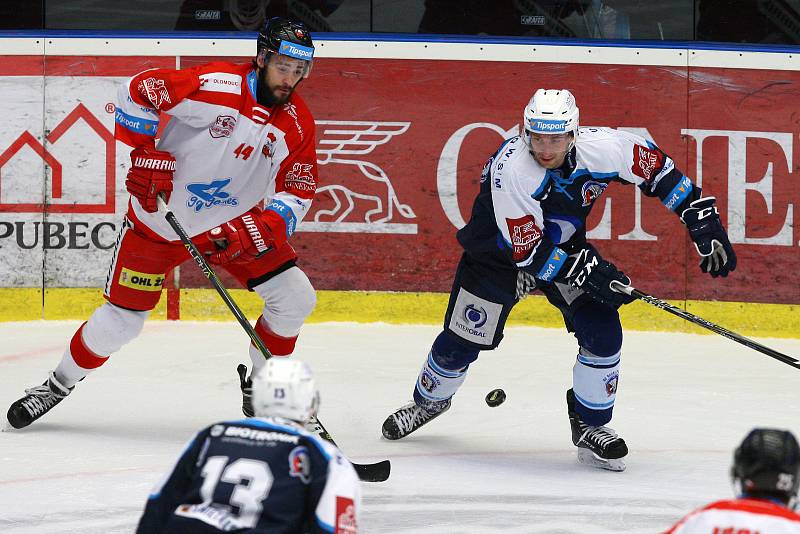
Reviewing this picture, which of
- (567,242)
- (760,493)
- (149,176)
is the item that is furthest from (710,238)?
(760,493)

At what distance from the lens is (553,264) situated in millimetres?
3730

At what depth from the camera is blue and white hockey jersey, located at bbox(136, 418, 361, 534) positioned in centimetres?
208

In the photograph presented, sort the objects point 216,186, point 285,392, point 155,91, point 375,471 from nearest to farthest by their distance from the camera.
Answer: point 285,392 < point 375,471 < point 155,91 < point 216,186

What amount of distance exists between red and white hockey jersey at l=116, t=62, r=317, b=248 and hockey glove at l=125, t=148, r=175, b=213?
0.07 metres

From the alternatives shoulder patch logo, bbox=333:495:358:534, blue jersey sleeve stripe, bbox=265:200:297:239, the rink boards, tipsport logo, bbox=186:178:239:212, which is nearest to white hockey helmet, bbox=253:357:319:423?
shoulder patch logo, bbox=333:495:358:534

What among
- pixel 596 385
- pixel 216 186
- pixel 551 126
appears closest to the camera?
pixel 551 126

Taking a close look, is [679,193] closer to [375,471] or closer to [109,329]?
[375,471]

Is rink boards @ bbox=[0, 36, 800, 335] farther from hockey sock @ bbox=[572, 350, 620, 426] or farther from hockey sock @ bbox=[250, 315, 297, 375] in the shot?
hockey sock @ bbox=[572, 350, 620, 426]

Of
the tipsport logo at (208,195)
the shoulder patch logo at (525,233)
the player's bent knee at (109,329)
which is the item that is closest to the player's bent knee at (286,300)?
the tipsport logo at (208,195)

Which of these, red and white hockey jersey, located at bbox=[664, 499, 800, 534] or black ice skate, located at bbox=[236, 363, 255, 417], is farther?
black ice skate, located at bbox=[236, 363, 255, 417]

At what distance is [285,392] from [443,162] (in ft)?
14.2

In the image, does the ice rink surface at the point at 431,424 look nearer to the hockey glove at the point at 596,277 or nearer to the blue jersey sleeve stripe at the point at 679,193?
the hockey glove at the point at 596,277

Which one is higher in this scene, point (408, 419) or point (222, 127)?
point (222, 127)

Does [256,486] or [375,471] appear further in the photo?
[375,471]
